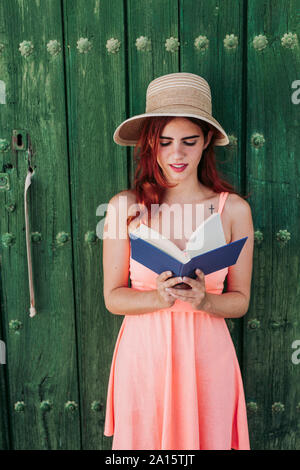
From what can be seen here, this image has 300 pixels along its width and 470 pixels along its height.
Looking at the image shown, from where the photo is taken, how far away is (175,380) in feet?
3.63

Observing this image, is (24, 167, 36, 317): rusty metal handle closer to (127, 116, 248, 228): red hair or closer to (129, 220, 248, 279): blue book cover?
(127, 116, 248, 228): red hair

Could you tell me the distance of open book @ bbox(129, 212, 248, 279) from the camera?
0.91 meters

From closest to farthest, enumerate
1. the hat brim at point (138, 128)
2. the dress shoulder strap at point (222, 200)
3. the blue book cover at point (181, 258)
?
the blue book cover at point (181, 258), the hat brim at point (138, 128), the dress shoulder strap at point (222, 200)

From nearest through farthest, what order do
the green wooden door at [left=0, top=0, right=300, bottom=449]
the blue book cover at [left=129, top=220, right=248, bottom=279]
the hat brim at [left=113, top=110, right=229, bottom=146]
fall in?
the blue book cover at [left=129, top=220, right=248, bottom=279] < the hat brim at [left=113, top=110, right=229, bottom=146] < the green wooden door at [left=0, top=0, right=300, bottom=449]

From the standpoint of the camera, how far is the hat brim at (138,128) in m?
1.04

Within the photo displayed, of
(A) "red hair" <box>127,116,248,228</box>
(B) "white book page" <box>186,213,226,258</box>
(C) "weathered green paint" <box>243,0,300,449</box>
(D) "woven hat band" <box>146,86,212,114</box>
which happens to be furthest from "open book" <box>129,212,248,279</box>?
(C) "weathered green paint" <box>243,0,300,449</box>

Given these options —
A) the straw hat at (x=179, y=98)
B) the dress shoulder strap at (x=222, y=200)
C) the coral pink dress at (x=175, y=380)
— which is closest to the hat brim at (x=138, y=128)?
the straw hat at (x=179, y=98)

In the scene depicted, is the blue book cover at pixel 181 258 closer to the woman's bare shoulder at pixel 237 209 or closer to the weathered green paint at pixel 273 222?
the woman's bare shoulder at pixel 237 209

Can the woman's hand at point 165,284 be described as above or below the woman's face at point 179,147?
below

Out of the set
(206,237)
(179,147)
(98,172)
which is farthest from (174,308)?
(98,172)

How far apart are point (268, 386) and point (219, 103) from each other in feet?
3.38

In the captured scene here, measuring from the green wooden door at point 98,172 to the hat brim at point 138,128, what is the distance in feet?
0.31

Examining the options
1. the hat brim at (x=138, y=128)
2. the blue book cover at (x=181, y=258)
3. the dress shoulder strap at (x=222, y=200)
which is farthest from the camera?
the dress shoulder strap at (x=222, y=200)

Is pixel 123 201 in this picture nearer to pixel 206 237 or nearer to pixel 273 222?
pixel 206 237
